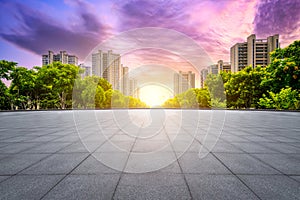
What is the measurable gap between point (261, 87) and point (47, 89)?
47369 mm

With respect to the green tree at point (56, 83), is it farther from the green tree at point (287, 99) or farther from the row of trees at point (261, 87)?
the green tree at point (287, 99)

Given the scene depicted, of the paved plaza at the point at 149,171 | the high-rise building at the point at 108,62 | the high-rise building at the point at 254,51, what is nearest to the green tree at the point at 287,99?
the high-rise building at the point at 108,62

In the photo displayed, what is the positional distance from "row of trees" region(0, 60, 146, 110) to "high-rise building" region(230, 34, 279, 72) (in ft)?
378

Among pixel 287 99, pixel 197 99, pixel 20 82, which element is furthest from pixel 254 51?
pixel 20 82

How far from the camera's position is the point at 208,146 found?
6.14 metres

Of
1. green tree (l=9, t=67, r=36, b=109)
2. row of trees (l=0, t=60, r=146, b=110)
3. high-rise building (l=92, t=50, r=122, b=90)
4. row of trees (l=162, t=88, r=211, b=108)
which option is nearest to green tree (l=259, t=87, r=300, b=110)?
row of trees (l=162, t=88, r=211, b=108)

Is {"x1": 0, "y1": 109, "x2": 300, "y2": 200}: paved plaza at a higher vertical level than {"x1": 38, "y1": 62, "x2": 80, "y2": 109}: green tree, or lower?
lower

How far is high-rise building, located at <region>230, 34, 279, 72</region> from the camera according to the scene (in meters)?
122

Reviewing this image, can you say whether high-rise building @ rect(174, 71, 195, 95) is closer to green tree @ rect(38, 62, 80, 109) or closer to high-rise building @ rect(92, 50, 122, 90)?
high-rise building @ rect(92, 50, 122, 90)

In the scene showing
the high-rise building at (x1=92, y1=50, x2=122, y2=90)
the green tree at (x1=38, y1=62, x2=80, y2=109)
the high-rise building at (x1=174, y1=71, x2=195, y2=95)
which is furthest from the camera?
the green tree at (x1=38, y1=62, x2=80, y2=109)

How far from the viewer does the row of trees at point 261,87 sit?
26128mm

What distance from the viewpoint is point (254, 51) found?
126 metres

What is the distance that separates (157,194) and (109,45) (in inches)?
284

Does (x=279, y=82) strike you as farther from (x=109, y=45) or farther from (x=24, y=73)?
(x=24, y=73)
